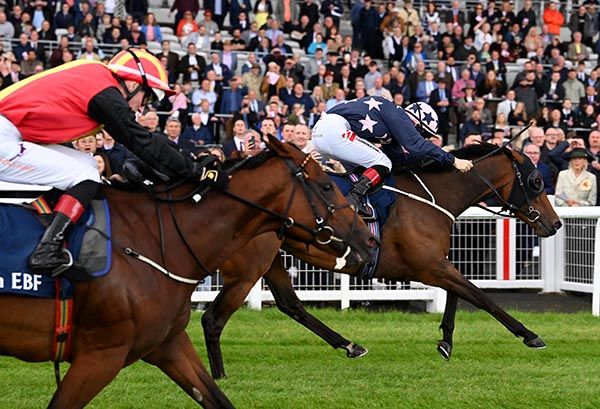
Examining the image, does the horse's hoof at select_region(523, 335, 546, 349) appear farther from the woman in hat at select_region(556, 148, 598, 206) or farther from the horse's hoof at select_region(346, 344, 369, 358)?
the woman in hat at select_region(556, 148, 598, 206)

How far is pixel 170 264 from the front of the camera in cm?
561

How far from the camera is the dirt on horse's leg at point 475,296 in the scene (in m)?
8.55

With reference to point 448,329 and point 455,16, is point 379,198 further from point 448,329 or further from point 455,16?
point 455,16

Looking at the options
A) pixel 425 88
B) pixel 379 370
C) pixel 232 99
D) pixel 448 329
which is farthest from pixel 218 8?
pixel 379 370

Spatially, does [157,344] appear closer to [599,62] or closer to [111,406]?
[111,406]

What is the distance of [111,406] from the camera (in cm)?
695

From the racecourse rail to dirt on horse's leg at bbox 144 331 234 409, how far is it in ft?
17.0

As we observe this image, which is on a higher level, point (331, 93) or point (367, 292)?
point (331, 93)

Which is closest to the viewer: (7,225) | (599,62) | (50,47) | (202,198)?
(7,225)

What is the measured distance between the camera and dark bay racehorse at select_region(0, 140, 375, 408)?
211 inches

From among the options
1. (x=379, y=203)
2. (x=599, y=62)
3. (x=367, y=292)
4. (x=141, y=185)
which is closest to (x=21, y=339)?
(x=141, y=185)

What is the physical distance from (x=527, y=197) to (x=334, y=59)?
1088 centimetres

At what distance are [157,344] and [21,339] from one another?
2.12ft

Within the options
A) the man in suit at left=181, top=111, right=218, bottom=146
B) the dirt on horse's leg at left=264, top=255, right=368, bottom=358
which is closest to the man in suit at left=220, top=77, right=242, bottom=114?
the man in suit at left=181, top=111, right=218, bottom=146
